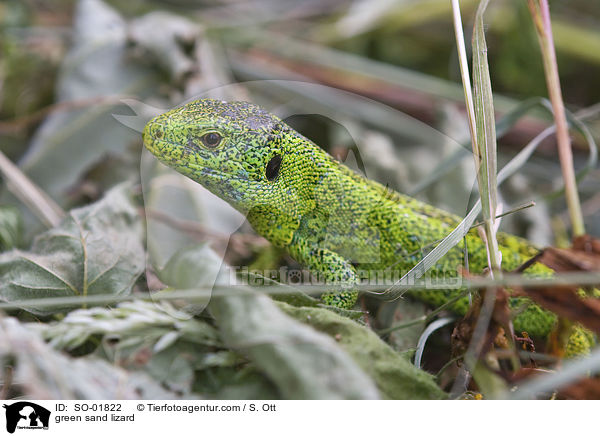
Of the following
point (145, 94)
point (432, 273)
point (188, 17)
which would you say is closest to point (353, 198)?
point (432, 273)

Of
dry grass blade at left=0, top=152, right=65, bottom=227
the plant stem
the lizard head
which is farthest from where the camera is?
dry grass blade at left=0, top=152, right=65, bottom=227

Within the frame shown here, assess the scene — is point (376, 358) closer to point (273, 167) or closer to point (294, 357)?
point (294, 357)

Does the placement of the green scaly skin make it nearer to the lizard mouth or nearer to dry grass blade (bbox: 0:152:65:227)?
the lizard mouth

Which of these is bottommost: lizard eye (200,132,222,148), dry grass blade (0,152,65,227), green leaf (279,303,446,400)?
dry grass blade (0,152,65,227)

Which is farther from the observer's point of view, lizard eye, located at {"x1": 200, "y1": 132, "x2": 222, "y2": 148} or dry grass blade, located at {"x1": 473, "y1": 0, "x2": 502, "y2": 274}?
lizard eye, located at {"x1": 200, "y1": 132, "x2": 222, "y2": 148}

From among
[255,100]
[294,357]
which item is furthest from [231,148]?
[255,100]

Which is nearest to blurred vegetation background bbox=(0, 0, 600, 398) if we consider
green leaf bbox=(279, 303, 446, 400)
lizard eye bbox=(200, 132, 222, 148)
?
green leaf bbox=(279, 303, 446, 400)

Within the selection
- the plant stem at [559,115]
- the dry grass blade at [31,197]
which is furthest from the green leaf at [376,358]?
the dry grass blade at [31,197]
